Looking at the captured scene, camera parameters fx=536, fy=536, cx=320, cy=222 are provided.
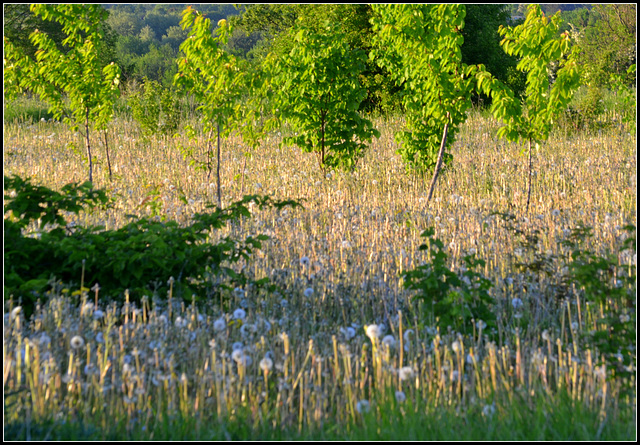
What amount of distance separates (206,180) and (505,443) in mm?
8413

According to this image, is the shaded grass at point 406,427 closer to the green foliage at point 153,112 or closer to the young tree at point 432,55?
the young tree at point 432,55

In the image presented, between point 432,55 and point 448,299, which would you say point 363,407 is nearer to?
point 448,299

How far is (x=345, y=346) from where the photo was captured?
2920 mm

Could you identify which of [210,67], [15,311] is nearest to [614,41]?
[210,67]

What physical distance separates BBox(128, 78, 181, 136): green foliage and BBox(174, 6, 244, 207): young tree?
5932 mm

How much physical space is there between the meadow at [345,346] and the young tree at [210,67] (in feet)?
5.05

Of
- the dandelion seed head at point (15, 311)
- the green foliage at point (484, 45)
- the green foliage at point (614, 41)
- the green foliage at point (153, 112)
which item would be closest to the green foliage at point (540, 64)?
the dandelion seed head at point (15, 311)

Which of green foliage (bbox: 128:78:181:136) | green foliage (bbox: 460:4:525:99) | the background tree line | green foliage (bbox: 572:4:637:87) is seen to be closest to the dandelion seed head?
the background tree line

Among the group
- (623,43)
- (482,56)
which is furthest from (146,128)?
(623,43)

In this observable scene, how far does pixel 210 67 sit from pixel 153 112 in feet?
23.1

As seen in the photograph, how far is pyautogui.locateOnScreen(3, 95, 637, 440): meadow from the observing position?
2.49 meters

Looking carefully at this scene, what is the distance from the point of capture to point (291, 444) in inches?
93.2

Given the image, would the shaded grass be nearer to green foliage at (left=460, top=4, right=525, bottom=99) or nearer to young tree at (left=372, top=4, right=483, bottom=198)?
young tree at (left=372, top=4, right=483, bottom=198)

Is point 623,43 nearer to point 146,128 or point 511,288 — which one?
point 146,128
